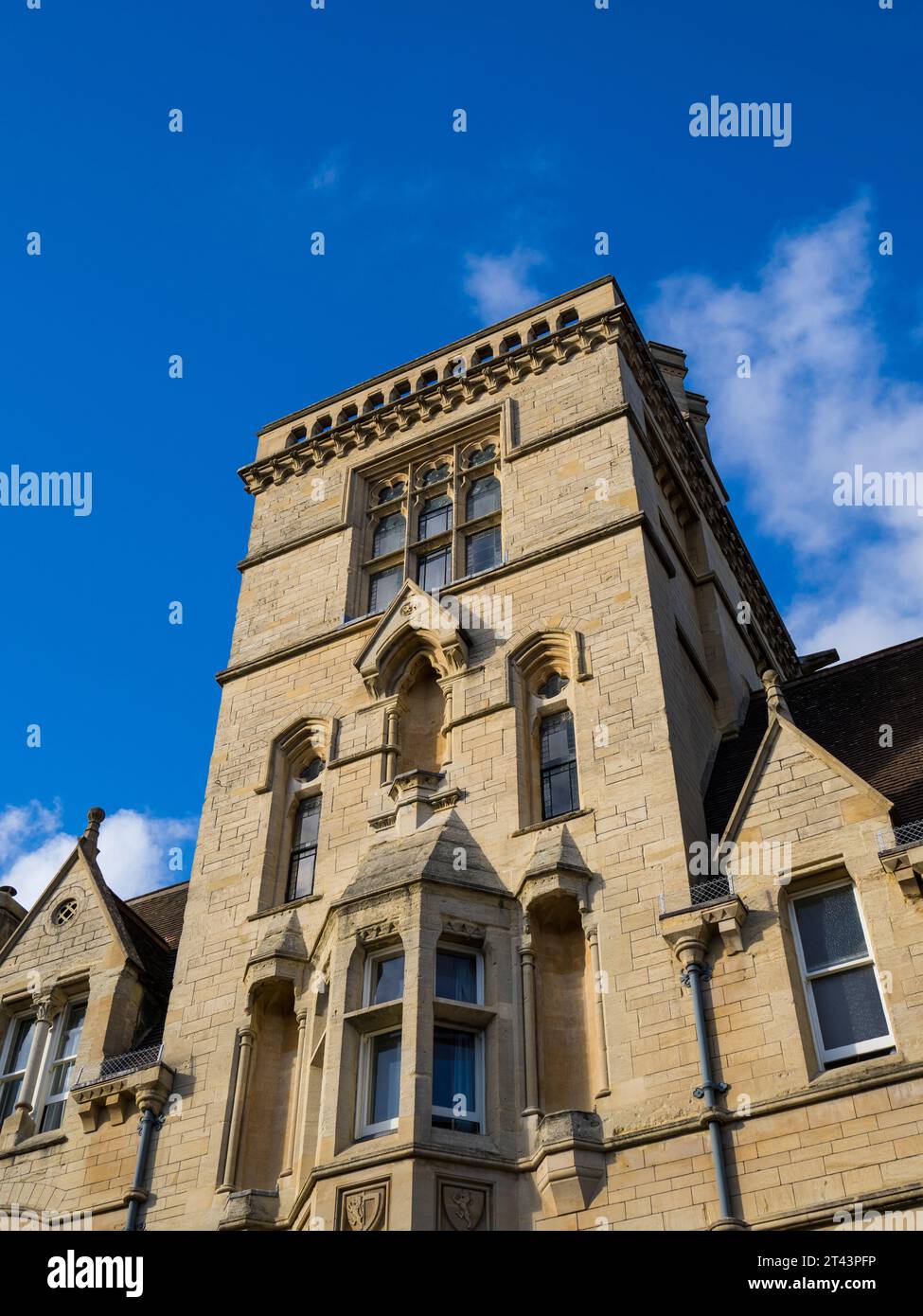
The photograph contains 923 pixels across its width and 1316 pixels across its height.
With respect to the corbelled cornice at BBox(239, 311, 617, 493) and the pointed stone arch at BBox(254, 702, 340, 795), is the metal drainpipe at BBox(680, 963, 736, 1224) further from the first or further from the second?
the corbelled cornice at BBox(239, 311, 617, 493)

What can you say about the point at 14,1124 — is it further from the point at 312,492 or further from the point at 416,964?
the point at 312,492

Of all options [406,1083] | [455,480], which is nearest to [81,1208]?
[406,1083]

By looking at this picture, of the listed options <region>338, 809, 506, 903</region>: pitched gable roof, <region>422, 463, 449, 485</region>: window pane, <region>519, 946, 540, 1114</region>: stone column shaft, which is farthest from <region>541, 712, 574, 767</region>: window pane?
<region>422, 463, 449, 485</region>: window pane

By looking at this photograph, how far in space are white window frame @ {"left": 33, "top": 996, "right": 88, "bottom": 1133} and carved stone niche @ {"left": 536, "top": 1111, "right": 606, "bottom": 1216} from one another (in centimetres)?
714

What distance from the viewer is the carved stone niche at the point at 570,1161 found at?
1456 centimetres

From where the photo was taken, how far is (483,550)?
23984 mm

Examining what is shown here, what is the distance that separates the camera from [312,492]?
89.0 ft

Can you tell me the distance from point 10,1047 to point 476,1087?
313 inches

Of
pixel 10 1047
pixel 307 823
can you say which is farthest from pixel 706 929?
pixel 10 1047

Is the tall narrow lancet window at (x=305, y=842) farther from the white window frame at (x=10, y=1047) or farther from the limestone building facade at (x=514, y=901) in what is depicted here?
the white window frame at (x=10, y=1047)

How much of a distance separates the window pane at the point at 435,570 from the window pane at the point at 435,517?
0.41 meters

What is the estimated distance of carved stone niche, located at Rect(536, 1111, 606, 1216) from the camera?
14562 mm

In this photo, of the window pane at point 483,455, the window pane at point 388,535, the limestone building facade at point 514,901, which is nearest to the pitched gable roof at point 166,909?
the limestone building facade at point 514,901

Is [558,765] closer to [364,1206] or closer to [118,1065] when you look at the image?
[364,1206]
